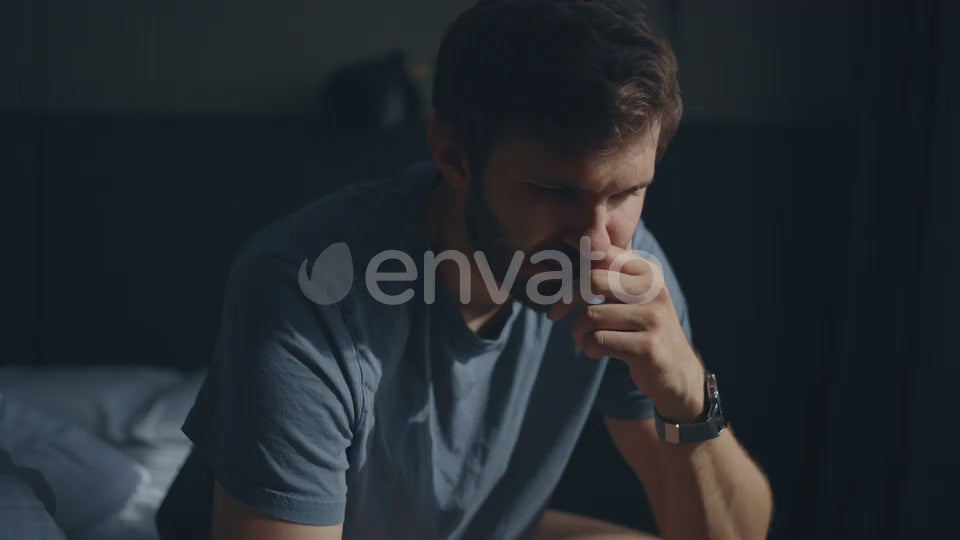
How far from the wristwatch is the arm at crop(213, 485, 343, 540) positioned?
44cm

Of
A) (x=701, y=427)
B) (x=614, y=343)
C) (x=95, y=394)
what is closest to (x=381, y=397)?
(x=614, y=343)

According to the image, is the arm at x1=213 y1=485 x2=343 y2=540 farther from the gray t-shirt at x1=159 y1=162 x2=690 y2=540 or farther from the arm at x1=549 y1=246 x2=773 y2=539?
the arm at x1=549 y1=246 x2=773 y2=539

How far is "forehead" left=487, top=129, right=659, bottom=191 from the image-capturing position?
2.80 ft

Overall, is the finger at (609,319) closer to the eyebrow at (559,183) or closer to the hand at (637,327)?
the hand at (637,327)

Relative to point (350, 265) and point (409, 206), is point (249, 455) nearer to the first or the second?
point (350, 265)

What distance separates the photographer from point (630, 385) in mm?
1114

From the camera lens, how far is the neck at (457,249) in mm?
985

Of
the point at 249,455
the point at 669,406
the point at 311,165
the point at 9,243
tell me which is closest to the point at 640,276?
the point at 669,406

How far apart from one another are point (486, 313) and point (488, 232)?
151mm

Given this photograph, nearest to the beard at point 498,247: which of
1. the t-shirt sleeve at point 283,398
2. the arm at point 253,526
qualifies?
the t-shirt sleeve at point 283,398

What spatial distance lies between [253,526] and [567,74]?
563 millimetres

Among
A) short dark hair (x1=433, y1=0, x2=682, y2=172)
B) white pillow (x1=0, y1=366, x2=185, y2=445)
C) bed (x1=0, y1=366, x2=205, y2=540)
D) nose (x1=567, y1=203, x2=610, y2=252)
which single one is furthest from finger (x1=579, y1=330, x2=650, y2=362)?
white pillow (x1=0, y1=366, x2=185, y2=445)

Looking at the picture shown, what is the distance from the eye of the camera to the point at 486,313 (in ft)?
3.40

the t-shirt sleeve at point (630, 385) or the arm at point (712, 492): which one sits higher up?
the t-shirt sleeve at point (630, 385)
